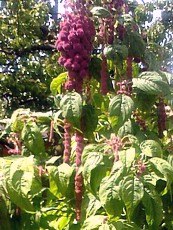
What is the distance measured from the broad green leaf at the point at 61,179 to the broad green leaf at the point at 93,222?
0.46 feet

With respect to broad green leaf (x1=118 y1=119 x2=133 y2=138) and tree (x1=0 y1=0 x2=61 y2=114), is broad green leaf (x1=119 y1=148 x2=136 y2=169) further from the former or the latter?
tree (x1=0 y1=0 x2=61 y2=114)

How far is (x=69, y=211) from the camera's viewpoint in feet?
5.36

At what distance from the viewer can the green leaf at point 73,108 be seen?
152 centimetres

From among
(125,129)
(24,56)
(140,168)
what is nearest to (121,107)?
(125,129)

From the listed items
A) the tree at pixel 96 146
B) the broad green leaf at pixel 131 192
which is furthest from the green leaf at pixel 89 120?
the broad green leaf at pixel 131 192

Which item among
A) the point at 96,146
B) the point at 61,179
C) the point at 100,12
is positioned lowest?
the point at 61,179

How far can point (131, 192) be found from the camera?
1355 mm

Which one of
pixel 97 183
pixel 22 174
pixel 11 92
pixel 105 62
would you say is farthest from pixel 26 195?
pixel 11 92

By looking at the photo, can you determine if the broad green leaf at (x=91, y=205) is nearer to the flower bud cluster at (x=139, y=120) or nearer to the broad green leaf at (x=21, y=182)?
the broad green leaf at (x=21, y=182)

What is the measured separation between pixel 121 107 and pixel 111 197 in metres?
0.30

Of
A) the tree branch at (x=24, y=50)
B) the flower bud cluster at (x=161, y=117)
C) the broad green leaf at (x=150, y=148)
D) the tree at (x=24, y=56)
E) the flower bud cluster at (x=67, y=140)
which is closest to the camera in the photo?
the broad green leaf at (x=150, y=148)

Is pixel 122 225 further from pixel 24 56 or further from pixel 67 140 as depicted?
pixel 24 56

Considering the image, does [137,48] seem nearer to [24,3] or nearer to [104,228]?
[104,228]

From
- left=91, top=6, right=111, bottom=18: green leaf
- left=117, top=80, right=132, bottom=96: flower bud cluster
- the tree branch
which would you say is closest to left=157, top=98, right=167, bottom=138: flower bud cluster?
left=117, top=80, right=132, bottom=96: flower bud cluster
